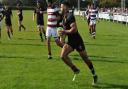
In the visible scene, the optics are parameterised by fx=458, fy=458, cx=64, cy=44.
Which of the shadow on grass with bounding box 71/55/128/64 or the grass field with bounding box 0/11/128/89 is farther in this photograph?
the shadow on grass with bounding box 71/55/128/64

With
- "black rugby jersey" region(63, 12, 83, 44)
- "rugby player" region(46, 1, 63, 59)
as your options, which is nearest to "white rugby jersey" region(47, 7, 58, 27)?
"rugby player" region(46, 1, 63, 59)

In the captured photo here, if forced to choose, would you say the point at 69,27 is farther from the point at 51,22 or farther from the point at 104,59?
the point at 104,59

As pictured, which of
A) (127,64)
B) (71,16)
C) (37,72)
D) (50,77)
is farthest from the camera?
(127,64)

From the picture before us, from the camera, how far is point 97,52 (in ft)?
71.1

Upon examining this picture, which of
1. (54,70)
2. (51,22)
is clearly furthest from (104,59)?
(54,70)

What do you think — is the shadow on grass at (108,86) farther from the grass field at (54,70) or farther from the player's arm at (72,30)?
the player's arm at (72,30)

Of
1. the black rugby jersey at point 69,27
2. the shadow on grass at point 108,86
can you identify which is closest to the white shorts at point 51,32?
the black rugby jersey at point 69,27

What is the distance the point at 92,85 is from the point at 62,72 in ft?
8.46

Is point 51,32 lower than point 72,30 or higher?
lower

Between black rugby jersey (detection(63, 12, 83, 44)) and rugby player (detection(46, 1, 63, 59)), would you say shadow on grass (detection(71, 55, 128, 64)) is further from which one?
black rugby jersey (detection(63, 12, 83, 44))

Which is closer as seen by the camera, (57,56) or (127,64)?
(127,64)

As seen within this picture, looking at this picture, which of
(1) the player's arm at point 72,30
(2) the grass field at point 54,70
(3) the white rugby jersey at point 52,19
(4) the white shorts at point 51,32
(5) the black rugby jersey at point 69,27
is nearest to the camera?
(1) the player's arm at point 72,30

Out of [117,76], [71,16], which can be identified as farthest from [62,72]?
[71,16]

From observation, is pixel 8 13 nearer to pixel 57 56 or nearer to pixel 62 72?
pixel 57 56
